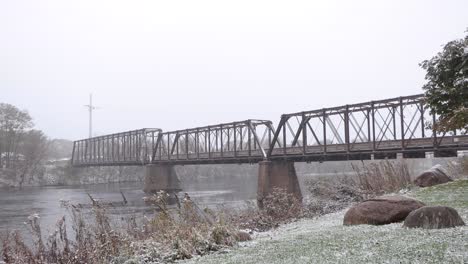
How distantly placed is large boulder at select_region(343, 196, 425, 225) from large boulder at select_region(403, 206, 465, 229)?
1.73m

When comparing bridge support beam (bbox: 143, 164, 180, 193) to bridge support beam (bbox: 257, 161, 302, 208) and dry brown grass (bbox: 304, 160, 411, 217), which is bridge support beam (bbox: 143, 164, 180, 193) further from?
dry brown grass (bbox: 304, 160, 411, 217)

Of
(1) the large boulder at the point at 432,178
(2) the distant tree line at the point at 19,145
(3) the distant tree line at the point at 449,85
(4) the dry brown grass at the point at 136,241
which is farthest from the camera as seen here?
(2) the distant tree line at the point at 19,145

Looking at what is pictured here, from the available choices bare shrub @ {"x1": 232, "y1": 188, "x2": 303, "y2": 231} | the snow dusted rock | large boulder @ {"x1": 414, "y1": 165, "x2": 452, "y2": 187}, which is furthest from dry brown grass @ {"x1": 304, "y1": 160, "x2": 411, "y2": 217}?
the snow dusted rock

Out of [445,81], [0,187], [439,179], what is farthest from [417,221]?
[0,187]

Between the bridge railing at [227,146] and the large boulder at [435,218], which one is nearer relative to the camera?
the large boulder at [435,218]

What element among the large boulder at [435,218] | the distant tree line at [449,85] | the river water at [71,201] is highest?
the distant tree line at [449,85]

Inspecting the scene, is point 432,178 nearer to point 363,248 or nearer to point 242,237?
point 242,237

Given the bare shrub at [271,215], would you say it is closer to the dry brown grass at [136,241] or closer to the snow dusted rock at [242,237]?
the snow dusted rock at [242,237]

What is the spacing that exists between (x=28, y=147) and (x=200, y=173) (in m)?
41.3

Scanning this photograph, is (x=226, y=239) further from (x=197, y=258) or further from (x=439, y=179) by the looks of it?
(x=439, y=179)

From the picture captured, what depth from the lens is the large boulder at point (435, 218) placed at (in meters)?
10.2

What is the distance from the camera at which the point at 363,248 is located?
882cm

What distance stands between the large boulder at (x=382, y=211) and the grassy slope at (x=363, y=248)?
0.59m

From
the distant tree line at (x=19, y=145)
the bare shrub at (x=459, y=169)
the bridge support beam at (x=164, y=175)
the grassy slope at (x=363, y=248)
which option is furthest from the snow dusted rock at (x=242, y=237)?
the distant tree line at (x=19, y=145)
